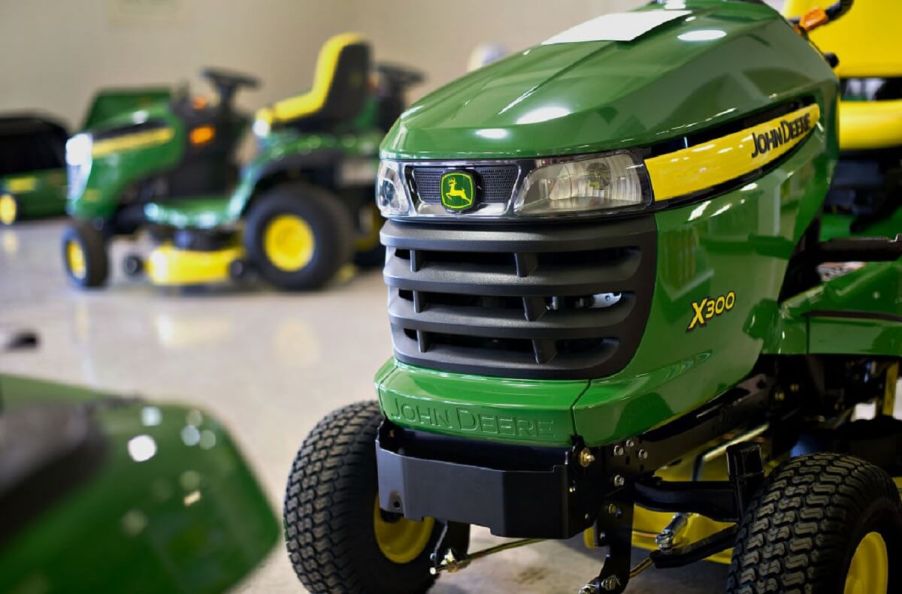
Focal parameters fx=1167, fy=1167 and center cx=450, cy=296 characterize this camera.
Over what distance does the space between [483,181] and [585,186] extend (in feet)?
0.51

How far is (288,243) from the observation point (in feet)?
18.9

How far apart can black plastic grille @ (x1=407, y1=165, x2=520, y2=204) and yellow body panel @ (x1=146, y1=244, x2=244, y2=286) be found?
4.00 meters

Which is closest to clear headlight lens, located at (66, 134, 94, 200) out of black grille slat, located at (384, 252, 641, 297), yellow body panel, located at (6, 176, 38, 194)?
yellow body panel, located at (6, 176, 38, 194)

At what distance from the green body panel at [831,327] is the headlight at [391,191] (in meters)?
0.67

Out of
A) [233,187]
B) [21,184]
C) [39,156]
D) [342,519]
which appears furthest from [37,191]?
[342,519]

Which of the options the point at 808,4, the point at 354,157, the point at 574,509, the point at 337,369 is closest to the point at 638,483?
the point at 574,509

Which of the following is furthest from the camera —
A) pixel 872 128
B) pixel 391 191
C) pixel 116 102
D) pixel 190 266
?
pixel 116 102

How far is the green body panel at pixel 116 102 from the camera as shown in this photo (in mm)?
9688

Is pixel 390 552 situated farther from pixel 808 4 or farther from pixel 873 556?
pixel 808 4

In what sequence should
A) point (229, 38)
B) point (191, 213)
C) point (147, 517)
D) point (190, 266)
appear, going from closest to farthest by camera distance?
point (147, 517)
point (190, 266)
point (191, 213)
point (229, 38)

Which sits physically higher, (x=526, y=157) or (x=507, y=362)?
(x=526, y=157)

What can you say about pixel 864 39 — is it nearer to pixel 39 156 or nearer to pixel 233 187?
pixel 233 187

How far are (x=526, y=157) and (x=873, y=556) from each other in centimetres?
85

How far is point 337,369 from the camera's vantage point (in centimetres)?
420
